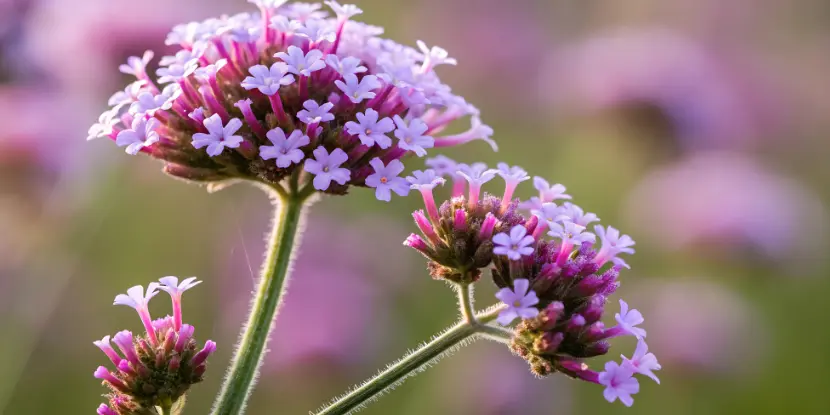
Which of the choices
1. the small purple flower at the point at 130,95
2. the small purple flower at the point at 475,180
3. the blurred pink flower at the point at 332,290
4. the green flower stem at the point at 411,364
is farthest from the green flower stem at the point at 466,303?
the blurred pink flower at the point at 332,290

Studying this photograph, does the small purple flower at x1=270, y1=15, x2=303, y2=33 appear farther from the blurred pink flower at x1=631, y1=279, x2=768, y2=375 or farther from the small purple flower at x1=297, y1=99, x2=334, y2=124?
the blurred pink flower at x1=631, y1=279, x2=768, y2=375

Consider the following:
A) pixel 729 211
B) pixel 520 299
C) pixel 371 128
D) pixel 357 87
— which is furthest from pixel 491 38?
pixel 520 299

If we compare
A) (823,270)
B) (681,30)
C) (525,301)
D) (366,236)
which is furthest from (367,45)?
(681,30)

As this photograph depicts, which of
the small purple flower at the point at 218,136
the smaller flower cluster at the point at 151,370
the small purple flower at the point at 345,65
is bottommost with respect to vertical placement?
the smaller flower cluster at the point at 151,370

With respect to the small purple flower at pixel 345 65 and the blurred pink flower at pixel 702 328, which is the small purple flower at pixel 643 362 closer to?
the small purple flower at pixel 345 65

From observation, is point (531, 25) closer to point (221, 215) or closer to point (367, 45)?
point (221, 215)

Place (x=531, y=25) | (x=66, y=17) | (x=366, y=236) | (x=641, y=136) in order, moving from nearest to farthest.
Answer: (x=66, y=17) < (x=366, y=236) < (x=641, y=136) < (x=531, y=25)
